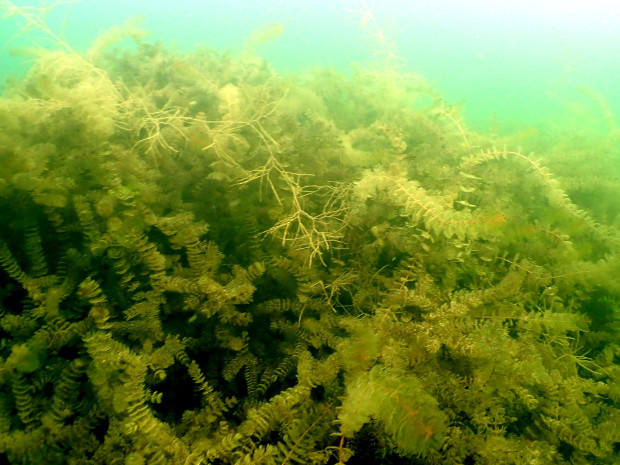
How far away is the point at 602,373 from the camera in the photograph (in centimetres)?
203

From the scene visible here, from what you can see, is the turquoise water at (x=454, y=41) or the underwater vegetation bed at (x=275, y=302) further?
the turquoise water at (x=454, y=41)

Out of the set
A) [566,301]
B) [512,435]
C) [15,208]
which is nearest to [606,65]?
[566,301]

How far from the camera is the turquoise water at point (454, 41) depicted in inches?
228

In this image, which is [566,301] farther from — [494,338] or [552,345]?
[494,338]

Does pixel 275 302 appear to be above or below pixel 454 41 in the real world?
below

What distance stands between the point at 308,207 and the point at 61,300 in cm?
168

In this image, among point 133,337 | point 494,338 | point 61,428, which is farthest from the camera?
point 133,337

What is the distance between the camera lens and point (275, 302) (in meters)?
2.18

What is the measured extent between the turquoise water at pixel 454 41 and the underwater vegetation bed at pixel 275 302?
Result: 6.86 feet

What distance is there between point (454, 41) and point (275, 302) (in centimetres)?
2801

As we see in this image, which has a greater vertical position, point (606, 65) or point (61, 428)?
point (606, 65)

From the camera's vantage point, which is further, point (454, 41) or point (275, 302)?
point (454, 41)

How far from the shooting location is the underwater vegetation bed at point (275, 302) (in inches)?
60.7

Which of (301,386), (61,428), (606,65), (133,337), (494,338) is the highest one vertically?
(606,65)
